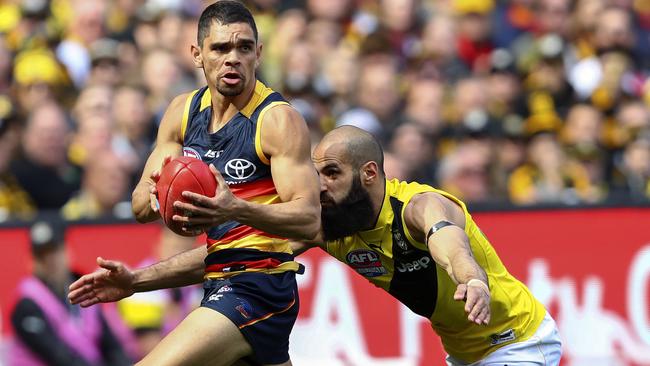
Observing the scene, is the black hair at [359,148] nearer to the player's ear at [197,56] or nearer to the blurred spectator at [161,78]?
the player's ear at [197,56]

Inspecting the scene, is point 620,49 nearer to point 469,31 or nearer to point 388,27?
point 469,31

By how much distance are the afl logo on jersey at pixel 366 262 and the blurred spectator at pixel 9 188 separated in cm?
436

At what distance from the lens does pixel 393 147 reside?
12578 millimetres

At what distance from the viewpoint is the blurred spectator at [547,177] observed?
12.6m

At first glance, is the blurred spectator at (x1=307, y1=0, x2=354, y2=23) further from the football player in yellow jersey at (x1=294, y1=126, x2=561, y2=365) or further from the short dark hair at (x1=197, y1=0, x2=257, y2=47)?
the short dark hair at (x1=197, y1=0, x2=257, y2=47)

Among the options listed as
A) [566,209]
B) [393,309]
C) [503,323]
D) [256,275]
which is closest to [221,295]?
[256,275]

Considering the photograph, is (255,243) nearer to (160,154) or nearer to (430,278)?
(160,154)

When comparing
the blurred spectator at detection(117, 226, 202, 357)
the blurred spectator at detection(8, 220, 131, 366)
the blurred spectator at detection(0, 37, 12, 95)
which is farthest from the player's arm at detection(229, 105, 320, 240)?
the blurred spectator at detection(0, 37, 12, 95)

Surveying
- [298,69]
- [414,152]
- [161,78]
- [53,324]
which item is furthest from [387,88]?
[53,324]

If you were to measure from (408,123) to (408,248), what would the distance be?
518 centimetres

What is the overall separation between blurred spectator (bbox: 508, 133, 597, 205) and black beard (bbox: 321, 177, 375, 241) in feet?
16.6

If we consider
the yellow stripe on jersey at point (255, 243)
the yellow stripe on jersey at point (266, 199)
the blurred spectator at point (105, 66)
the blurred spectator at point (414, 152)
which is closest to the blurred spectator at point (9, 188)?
the blurred spectator at point (105, 66)

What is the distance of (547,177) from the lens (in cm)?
1277

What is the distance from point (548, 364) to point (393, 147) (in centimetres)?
486
